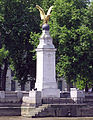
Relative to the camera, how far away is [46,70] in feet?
136

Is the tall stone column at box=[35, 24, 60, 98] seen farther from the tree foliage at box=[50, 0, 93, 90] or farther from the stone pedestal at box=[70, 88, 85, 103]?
the tree foliage at box=[50, 0, 93, 90]

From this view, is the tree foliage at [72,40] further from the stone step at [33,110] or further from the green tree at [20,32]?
the stone step at [33,110]

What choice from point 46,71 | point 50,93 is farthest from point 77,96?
point 46,71

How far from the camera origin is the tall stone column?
40844mm

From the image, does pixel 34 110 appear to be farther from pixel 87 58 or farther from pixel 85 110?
pixel 87 58

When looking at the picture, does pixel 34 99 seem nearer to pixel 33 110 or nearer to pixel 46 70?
pixel 33 110

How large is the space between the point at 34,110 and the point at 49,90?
14.0ft

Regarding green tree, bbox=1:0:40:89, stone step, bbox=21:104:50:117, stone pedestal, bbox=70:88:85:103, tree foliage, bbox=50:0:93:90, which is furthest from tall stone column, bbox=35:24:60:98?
green tree, bbox=1:0:40:89

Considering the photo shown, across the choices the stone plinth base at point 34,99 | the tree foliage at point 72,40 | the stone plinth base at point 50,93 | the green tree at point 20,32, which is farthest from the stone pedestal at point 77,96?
the green tree at point 20,32

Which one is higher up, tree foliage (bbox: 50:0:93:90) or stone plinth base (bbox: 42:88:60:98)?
tree foliage (bbox: 50:0:93:90)

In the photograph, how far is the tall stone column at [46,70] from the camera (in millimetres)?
40844

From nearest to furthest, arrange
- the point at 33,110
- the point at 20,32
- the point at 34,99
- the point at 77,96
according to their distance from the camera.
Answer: the point at 33,110, the point at 34,99, the point at 77,96, the point at 20,32

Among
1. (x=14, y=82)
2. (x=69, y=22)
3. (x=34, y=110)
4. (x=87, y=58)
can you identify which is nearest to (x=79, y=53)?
(x=87, y=58)

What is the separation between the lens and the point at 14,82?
252 feet
